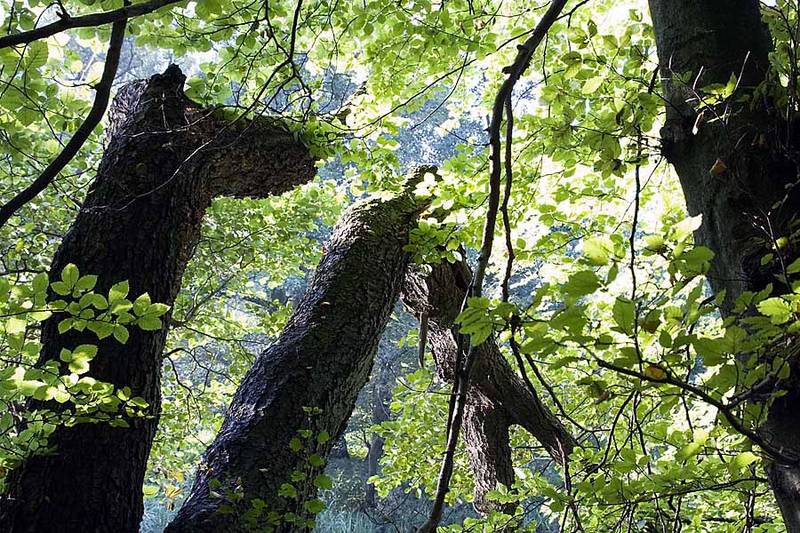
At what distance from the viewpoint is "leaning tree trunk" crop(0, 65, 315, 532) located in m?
1.84

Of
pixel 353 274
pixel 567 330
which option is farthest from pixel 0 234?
pixel 567 330

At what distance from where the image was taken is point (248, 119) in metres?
2.88

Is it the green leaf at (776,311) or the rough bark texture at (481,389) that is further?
the rough bark texture at (481,389)

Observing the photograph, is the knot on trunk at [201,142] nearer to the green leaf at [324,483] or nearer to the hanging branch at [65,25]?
the green leaf at [324,483]

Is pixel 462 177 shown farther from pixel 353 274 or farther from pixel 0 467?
pixel 0 467

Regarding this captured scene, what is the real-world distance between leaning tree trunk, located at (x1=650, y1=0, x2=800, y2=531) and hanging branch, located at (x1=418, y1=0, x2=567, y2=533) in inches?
13.6

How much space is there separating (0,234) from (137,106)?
2.10 m

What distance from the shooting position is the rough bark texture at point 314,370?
2.08 metres

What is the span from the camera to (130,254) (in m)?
2.20

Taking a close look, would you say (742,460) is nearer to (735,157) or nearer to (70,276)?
(735,157)

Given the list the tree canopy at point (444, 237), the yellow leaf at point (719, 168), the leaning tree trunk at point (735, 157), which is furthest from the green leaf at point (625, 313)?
the yellow leaf at point (719, 168)

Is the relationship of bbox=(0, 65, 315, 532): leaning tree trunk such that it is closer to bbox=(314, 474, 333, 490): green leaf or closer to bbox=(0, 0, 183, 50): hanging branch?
bbox=(314, 474, 333, 490): green leaf

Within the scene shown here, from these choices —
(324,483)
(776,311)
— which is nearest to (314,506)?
(324,483)

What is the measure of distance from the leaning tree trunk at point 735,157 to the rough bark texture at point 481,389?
2343mm
